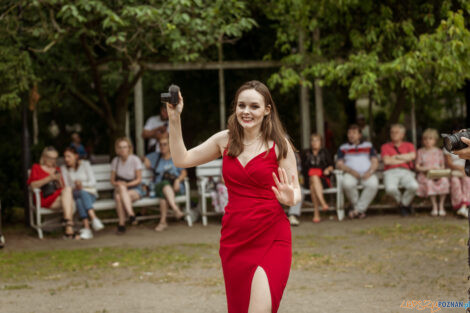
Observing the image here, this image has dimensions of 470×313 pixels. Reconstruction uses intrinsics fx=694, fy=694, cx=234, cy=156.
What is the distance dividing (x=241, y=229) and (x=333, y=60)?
830cm

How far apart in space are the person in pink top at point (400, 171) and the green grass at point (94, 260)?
12.2ft

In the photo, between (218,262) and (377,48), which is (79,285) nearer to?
(218,262)

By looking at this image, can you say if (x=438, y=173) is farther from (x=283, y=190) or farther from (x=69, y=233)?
(x=283, y=190)

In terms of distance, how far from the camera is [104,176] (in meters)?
11.4

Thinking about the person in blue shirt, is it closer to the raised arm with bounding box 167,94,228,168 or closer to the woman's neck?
the raised arm with bounding box 167,94,228,168

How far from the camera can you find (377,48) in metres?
11.6

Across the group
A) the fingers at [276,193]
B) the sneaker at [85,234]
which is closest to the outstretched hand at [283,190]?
the fingers at [276,193]

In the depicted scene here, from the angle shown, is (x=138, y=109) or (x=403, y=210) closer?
(x=403, y=210)

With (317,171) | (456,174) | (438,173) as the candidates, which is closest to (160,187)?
(317,171)

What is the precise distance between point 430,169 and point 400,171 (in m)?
0.49

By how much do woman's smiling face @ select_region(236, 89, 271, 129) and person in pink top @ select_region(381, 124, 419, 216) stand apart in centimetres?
755

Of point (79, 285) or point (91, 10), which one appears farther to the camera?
point (91, 10)

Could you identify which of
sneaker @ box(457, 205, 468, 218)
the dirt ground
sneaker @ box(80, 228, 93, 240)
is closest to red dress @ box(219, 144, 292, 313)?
the dirt ground

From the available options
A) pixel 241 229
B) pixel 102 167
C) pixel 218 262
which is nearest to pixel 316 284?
pixel 218 262
